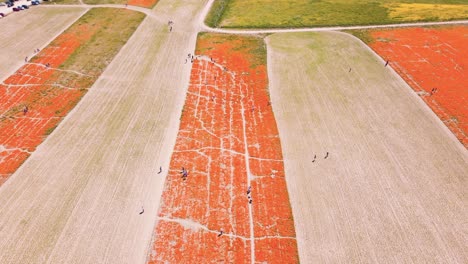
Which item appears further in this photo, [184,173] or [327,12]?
[327,12]

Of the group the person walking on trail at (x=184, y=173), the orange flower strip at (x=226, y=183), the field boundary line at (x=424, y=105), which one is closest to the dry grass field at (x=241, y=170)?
the orange flower strip at (x=226, y=183)

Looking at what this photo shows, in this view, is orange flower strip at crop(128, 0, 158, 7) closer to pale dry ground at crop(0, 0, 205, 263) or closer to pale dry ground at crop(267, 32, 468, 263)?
pale dry ground at crop(0, 0, 205, 263)

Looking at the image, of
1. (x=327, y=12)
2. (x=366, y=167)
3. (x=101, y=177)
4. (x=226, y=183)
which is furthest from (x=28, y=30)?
(x=366, y=167)

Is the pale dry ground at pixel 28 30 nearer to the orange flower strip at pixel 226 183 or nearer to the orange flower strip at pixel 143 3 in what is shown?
the orange flower strip at pixel 143 3

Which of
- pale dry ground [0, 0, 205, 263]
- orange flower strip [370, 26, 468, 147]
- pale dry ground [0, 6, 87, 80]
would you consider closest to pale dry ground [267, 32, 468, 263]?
orange flower strip [370, 26, 468, 147]

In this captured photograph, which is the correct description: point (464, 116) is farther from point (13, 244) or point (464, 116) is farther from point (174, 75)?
point (13, 244)

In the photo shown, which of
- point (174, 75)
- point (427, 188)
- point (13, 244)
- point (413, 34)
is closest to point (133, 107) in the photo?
point (174, 75)

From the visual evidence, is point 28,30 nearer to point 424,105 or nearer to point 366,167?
point 366,167
